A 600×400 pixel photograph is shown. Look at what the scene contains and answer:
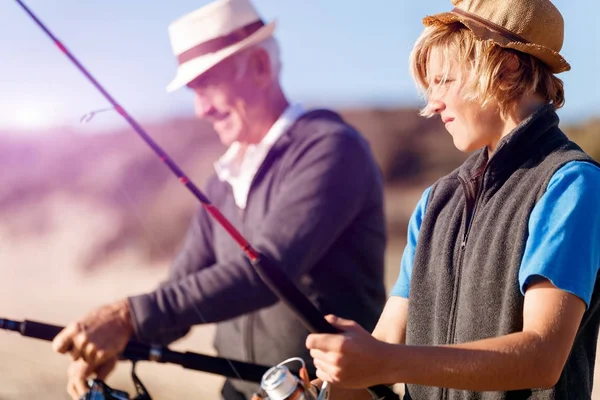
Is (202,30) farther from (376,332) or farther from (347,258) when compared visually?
(376,332)

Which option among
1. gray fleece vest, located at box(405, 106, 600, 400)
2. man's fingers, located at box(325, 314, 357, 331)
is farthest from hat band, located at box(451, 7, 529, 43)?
man's fingers, located at box(325, 314, 357, 331)

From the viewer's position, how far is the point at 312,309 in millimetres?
1758

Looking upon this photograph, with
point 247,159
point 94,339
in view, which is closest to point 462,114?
point 94,339

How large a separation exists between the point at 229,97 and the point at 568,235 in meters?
1.80

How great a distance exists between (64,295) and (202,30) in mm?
12718

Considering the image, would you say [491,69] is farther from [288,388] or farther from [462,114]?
[288,388]

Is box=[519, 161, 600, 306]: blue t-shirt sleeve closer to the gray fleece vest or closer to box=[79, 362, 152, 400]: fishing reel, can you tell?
the gray fleece vest

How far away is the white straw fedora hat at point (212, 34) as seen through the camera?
3.16m

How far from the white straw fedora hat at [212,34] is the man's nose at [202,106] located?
2.8 inches

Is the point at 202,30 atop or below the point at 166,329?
atop

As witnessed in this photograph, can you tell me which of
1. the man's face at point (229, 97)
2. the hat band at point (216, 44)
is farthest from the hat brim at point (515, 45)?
the hat band at point (216, 44)

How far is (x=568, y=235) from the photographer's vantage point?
57.1 inches

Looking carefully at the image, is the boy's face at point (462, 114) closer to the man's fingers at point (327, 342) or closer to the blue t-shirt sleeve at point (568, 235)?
the blue t-shirt sleeve at point (568, 235)

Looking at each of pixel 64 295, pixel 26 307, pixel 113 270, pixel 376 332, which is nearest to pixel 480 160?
pixel 376 332
